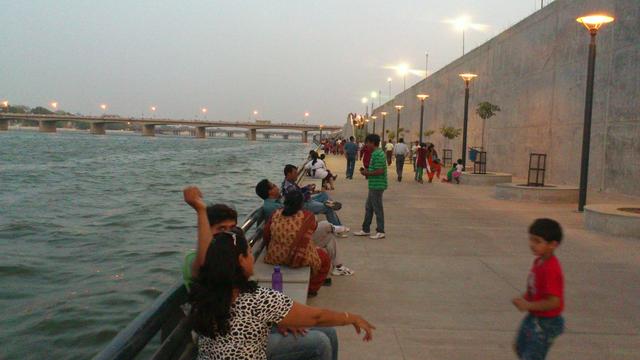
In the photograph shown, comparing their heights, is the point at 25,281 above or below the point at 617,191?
below

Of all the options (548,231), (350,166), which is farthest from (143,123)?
(548,231)

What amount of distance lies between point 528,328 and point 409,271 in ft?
12.5

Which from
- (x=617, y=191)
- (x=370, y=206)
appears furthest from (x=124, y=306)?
(x=617, y=191)

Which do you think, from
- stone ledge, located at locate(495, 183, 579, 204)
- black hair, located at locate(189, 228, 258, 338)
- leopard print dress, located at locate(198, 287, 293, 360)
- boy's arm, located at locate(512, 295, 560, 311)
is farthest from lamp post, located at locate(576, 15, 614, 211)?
black hair, located at locate(189, 228, 258, 338)

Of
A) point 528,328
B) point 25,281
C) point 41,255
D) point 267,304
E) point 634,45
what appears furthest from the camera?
point 634,45

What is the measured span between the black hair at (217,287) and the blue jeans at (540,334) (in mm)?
1778

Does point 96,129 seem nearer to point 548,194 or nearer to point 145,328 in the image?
point 548,194

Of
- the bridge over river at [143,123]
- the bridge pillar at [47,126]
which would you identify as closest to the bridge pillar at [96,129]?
the bridge over river at [143,123]

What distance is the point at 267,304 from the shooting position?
2957 mm

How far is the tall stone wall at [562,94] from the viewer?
16.8m

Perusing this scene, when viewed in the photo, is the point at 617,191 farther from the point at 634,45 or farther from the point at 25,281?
the point at 25,281

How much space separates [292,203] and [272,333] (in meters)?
2.23

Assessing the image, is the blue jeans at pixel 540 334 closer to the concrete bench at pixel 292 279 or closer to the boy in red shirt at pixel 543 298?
the boy in red shirt at pixel 543 298

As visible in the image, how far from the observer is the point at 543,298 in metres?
3.57
